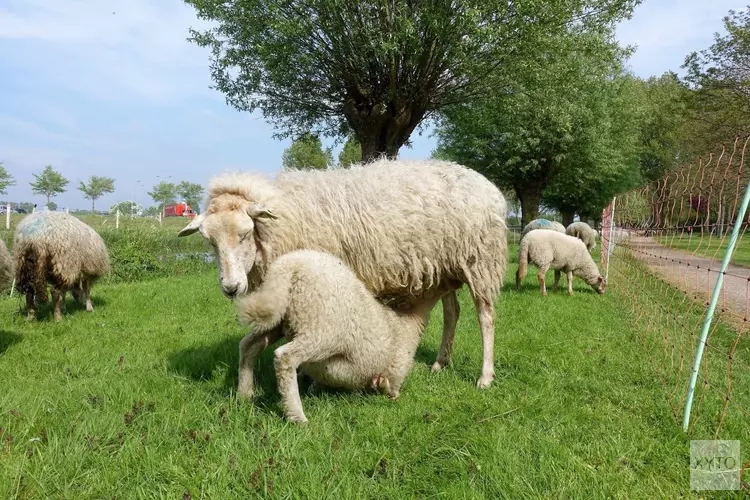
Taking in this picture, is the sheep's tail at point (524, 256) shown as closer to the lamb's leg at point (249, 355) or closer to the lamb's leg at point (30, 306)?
the lamb's leg at point (249, 355)

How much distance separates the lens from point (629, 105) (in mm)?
25406

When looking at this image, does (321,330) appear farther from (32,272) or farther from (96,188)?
(96,188)

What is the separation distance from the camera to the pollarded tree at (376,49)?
11656 millimetres

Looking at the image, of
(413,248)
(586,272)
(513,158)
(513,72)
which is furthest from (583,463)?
(513,158)

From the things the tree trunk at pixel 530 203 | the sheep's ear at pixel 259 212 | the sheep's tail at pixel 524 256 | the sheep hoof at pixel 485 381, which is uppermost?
the tree trunk at pixel 530 203

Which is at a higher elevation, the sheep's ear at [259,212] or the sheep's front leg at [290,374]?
the sheep's ear at [259,212]

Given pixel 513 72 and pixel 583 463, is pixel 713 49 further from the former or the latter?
pixel 583 463

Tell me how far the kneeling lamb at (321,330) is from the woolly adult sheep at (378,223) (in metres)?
0.39

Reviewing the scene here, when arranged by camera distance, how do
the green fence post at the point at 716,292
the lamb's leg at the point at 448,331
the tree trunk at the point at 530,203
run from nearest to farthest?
the green fence post at the point at 716,292
the lamb's leg at the point at 448,331
the tree trunk at the point at 530,203

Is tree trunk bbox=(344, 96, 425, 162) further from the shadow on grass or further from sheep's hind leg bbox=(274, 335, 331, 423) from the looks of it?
sheep's hind leg bbox=(274, 335, 331, 423)

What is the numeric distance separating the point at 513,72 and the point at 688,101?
1615cm

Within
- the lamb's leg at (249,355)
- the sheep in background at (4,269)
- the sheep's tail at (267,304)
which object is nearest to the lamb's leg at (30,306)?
the sheep in background at (4,269)

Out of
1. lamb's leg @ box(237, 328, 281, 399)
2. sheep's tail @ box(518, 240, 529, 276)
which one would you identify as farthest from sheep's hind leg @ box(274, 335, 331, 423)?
sheep's tail @ box(518, 240, 529, 276)

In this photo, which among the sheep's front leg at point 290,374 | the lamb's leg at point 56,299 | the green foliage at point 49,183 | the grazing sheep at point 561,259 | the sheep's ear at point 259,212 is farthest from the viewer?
the green foliage at point 49,183
